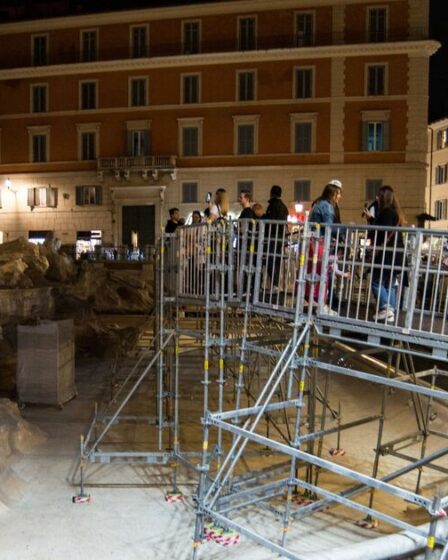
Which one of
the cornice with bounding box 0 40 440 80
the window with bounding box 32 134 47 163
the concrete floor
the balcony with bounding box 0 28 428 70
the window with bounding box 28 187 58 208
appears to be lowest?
the concrete floor

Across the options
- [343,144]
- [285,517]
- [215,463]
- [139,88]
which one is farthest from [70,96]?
[285,517]

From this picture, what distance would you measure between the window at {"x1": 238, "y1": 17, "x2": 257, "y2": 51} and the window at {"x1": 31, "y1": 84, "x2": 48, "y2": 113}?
1378 centimetres

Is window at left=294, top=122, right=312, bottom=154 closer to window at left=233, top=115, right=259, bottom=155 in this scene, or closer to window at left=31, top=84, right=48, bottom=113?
window at left=233, top=115, right=259, bottom=155

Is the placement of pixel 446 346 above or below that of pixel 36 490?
above

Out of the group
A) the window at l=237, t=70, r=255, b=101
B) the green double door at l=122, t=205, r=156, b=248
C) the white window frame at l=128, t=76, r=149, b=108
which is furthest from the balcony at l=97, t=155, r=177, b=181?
the window at l=237, t=70, r=255, b=101

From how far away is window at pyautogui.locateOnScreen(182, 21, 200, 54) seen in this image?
39.0 m

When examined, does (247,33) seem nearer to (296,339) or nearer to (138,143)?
(138,143)

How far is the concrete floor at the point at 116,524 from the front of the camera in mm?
5711

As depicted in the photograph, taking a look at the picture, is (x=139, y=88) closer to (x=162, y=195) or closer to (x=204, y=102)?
(x=204, y=102)

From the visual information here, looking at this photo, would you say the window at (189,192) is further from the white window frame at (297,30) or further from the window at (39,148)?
the white window frame at (297,30)

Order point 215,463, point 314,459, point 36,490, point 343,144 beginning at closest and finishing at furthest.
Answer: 1. point 314,459
2. point 36,490
3. point 215,463
4. point 343,144

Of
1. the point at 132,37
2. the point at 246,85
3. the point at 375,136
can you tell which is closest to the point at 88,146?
the point at 132,37

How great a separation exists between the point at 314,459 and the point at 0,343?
962cm

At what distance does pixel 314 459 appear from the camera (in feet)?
15.6
